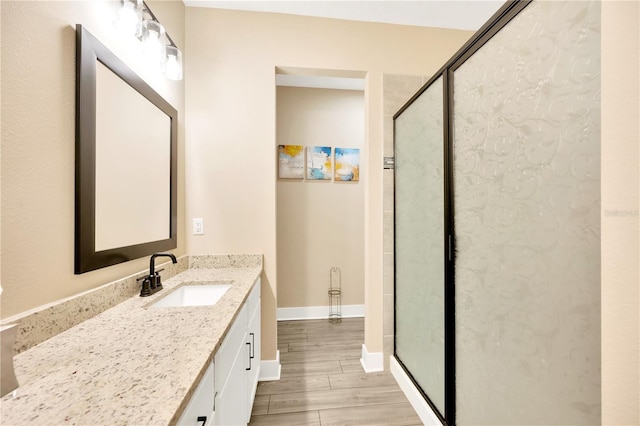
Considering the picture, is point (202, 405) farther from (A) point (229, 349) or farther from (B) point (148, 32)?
(B) point (148, 32)

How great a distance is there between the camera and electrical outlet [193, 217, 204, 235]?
6.29ft

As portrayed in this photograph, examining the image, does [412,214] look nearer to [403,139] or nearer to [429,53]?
[403,139]

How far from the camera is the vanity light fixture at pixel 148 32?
1.15 metres

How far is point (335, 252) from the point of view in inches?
124

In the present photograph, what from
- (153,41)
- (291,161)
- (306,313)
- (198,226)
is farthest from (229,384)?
(291,161)

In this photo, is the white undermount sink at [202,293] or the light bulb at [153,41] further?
the white undermount sink at [202,293]

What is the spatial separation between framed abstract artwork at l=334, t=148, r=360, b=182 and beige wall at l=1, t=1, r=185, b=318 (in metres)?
2.39

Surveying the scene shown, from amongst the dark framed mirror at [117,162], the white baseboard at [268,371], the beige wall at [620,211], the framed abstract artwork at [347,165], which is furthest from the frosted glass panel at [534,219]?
the framed abstract artwork at [347,165]

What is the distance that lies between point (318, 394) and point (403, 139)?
6.48 feet

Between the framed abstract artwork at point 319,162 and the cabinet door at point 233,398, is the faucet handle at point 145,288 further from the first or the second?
the framed abstract artwork at point 319,162

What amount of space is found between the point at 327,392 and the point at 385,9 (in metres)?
2.93

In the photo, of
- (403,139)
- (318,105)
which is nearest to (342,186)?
(318,105)

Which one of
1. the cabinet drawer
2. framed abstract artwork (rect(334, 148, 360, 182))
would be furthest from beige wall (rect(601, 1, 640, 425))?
framed abstract artwork (rect(334, 148, 360, 182))

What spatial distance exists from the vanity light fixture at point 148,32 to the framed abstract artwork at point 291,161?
5.01ft
